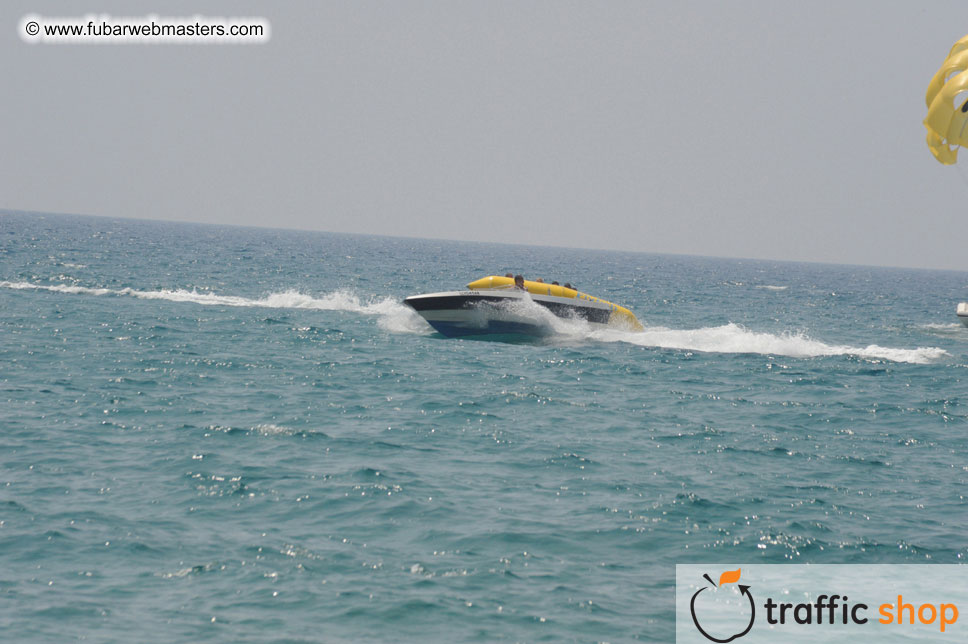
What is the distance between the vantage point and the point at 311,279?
57.3 meters

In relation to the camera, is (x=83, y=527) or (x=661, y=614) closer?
(x=661, y=614)

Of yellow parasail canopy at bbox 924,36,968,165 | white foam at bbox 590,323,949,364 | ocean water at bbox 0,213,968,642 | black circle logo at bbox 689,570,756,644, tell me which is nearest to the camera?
black circle logo at bbox 689,570,756,644

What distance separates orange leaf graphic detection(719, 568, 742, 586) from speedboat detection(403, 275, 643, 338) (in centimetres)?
1633

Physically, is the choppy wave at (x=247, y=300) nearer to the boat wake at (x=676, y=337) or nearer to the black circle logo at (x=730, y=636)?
the boat wake at (x=676, y=337)

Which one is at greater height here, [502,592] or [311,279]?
[311,279]

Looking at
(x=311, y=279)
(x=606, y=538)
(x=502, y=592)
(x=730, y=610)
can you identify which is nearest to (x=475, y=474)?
(x=606, y=538)

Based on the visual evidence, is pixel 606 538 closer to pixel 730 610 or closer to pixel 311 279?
pixel 730 610

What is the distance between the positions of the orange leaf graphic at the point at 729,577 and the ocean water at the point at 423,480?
1.36 feet

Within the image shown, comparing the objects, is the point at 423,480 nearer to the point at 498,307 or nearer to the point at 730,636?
the point at 730,636

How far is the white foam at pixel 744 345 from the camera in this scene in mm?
27734

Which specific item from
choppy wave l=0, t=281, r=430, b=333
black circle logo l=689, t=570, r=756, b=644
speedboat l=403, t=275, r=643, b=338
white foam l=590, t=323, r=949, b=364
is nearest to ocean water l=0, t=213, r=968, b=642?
black circle logo l=689, t=570, r=756, b=644

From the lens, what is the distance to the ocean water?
8.02m

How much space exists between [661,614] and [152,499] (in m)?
6.06

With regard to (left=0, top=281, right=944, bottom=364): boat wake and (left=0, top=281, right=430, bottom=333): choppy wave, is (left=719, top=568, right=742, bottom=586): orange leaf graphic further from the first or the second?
(left=0, top=281, right=430, bottom=333): choppy wave
